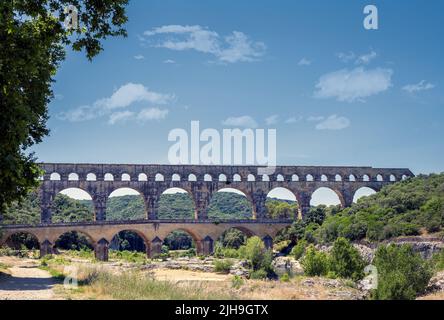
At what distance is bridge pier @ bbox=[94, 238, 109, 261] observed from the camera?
42.6 m

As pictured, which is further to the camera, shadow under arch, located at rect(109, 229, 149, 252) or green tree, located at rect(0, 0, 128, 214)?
shadow under arch, located at rect(109, 229, 149, 252)

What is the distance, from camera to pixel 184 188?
51.0 meters

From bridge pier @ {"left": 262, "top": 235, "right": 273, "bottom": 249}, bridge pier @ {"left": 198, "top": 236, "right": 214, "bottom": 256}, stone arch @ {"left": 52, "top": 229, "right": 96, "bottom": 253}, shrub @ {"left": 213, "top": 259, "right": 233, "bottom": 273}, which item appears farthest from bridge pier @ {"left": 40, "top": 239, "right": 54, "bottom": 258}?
bridge pier @ {"left": 262, "top": 235, "right": 273, "bottom": 249}

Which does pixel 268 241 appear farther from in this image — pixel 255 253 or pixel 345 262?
pixel 345 262

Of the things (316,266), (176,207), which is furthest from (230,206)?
(316,266)

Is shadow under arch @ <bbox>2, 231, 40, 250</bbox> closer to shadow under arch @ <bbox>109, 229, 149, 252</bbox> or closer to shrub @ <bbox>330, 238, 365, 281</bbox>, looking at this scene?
shadow under arch @ <bbox>109, 229, 149, 252</bbox>

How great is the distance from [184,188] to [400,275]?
3251cm

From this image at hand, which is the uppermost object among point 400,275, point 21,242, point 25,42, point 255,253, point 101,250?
point 25,42

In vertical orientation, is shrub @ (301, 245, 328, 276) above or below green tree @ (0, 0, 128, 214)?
below

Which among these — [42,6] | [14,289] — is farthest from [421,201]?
[42,6]

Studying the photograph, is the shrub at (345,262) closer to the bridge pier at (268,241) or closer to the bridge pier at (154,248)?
the bridge pier at (154,248)

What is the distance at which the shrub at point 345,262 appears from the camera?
26.4m

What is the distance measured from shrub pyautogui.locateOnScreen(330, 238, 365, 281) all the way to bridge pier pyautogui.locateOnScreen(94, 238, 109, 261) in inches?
880
